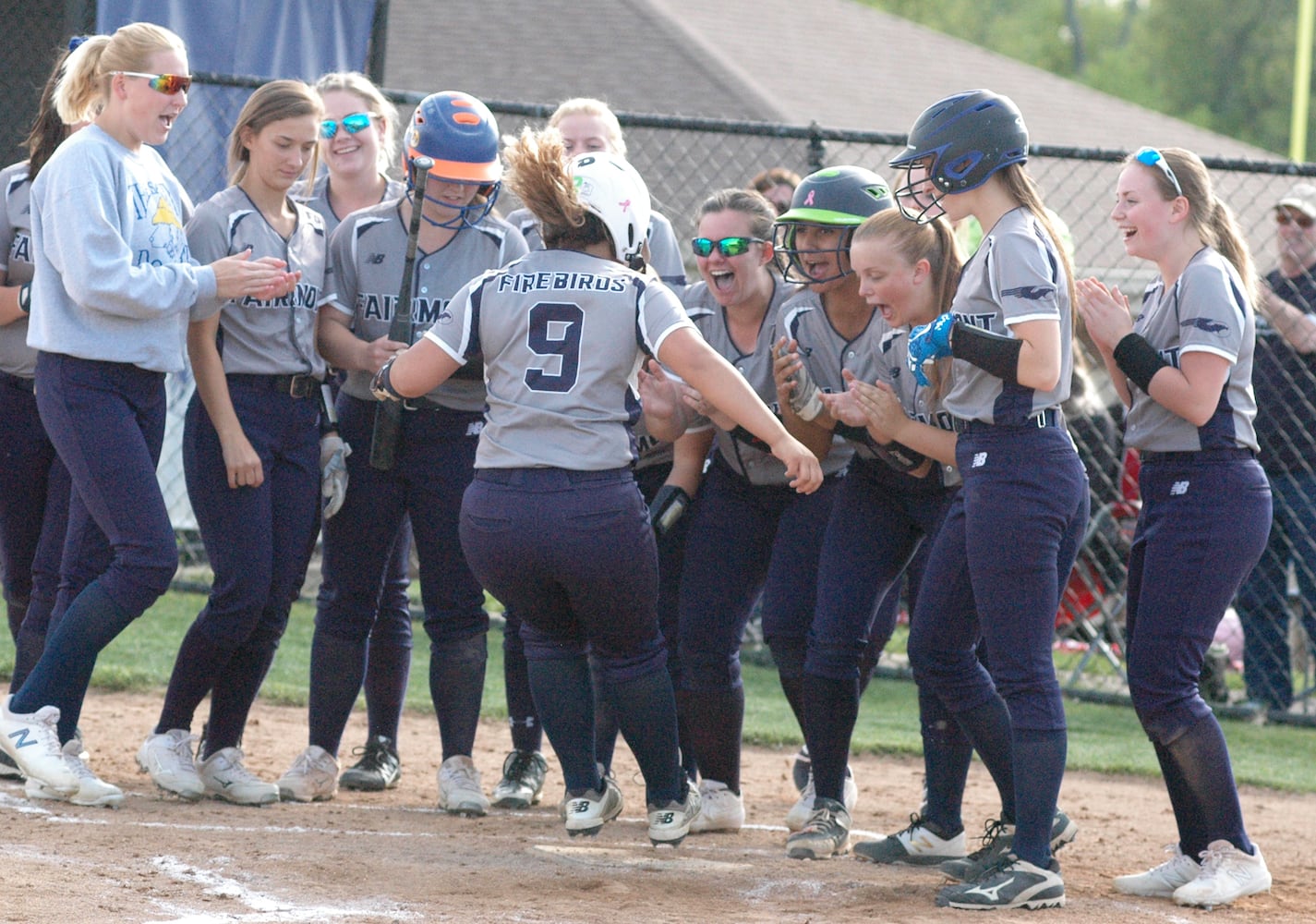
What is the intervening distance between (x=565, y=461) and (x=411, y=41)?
1161 centimetres

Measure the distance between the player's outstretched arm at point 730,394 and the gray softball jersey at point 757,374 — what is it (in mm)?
663

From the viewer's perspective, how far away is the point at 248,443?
5.00 metres

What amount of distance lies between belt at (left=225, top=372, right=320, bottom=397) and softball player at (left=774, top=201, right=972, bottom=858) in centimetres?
156

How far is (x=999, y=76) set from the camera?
19078 mm

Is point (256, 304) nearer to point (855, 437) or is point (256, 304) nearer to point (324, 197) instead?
point (324, 197)

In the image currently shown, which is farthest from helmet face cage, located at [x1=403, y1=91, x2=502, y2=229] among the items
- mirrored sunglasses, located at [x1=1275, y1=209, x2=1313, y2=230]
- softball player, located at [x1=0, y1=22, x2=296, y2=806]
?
mirrored sunglasses, located at [x1=1275, y1=209, x2=1313, y2=230]

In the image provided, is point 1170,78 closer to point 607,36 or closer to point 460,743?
point 607,36

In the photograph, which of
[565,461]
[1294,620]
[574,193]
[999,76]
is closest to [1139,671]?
[565,461]

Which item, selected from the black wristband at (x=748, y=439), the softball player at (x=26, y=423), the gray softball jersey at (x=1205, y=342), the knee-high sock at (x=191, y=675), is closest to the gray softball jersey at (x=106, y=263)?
the softball player at (x=26, y=423)

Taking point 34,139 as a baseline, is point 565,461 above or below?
below

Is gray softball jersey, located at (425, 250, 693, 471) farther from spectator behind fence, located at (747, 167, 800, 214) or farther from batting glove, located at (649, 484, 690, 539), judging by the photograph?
spectator behind fence, located at (747, 167, 800, 214)

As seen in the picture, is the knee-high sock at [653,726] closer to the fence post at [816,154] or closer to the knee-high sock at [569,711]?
the knee-high sock at [569,711]

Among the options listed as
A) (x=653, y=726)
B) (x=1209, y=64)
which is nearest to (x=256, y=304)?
(x=653, y=726)

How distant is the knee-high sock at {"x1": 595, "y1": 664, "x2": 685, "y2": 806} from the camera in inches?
177
